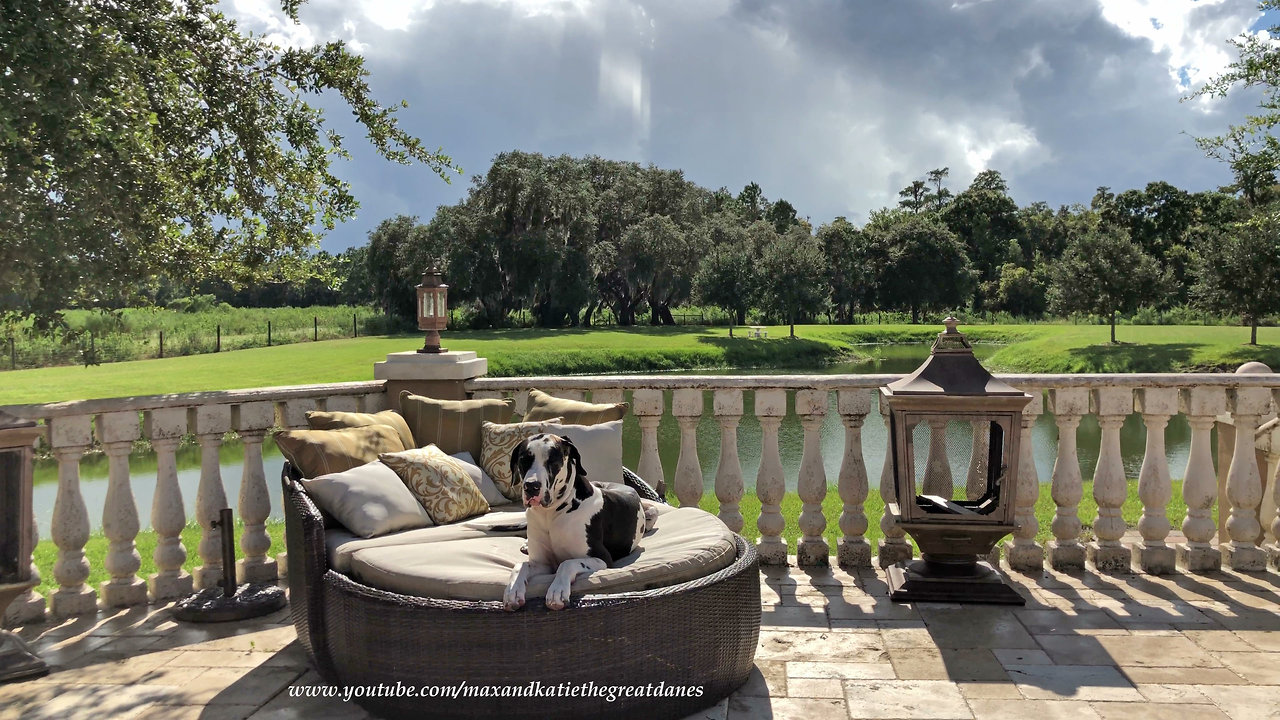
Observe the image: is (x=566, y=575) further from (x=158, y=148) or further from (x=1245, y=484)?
(x=158, y=148)

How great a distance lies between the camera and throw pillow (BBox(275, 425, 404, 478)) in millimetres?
3658

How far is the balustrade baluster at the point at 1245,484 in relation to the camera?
4.41 meters

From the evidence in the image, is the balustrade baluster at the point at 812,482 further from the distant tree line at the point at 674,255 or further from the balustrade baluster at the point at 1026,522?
the distant tree line at the point at 674,255

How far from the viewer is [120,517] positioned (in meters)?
4.05

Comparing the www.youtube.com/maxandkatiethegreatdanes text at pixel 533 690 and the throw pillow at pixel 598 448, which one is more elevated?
the throw pillow at pixel 598 448

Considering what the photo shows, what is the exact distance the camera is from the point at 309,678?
3.22 m

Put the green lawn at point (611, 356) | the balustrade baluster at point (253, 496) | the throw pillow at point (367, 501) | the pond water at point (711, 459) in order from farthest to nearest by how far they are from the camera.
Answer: the green lawn at point (611, 356) → the pond water at point (711, 459) → the balustrade baluster at point (253, 496) → the throw pillow at point (367, 501)

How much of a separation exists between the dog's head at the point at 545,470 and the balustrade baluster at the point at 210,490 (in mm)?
2177

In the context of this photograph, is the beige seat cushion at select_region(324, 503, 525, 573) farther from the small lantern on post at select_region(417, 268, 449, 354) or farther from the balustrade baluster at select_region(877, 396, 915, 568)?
the balustrade baluster at select_region(877, 396, 915, 568)

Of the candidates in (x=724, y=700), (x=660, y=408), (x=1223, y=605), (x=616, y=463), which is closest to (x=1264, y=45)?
(x=1223, y=605)

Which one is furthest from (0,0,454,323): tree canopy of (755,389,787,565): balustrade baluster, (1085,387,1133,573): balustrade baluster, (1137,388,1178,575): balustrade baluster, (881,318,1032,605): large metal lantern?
(1137,388,1178,575): balustrade baluster

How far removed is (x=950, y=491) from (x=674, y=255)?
113 ft

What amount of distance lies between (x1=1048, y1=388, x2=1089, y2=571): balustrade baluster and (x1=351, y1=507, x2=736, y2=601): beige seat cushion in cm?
217

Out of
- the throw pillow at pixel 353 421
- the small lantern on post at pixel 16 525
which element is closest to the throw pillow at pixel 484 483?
the throw pillow at pixel 353 421
